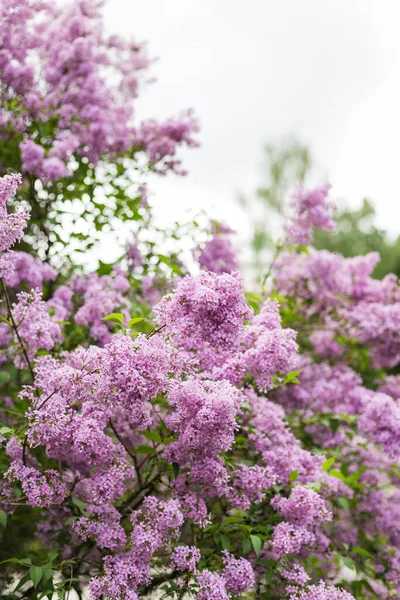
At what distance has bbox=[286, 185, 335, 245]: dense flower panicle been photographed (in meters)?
5.66

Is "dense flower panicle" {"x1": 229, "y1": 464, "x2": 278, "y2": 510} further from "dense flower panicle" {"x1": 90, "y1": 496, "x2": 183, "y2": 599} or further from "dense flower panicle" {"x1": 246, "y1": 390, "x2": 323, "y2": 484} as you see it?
"dense flower panicle" {"x1": 90, "y1": 496, "x2": 183, "y2": 599}

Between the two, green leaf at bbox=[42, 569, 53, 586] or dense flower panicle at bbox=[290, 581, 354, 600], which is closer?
green leaf at bbox=[42, 569, 53, 586]

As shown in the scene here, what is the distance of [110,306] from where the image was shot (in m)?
4.36

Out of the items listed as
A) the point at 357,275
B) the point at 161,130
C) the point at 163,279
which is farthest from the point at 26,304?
the point at 357,275

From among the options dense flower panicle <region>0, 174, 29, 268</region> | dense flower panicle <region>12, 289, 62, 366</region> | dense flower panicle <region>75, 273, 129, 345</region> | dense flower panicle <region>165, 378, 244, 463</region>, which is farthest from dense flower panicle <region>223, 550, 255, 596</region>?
dense flower panicle <region>0, 174, 29, 268</region>

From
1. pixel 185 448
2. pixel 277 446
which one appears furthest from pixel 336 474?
pixel 185 448

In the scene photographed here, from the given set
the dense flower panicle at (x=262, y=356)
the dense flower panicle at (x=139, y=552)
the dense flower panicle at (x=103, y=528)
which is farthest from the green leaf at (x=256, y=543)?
the dense flower panicle at (x=262, y=356)

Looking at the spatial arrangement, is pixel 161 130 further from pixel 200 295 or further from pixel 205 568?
pixel 205 568

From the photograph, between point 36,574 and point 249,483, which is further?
point 249,483

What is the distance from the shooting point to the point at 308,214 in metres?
5.73

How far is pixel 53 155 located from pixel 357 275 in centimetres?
321

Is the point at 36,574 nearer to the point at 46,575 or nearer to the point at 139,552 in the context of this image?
the point at 46,575

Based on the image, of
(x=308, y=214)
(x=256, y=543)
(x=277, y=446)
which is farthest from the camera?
(x=308, y=214)

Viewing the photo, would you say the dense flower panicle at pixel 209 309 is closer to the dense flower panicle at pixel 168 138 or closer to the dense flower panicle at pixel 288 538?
the dense flower panicle at pixel 288 538
